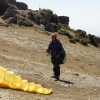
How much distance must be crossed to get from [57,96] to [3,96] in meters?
2.10

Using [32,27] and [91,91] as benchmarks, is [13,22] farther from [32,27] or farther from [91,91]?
[91,91]

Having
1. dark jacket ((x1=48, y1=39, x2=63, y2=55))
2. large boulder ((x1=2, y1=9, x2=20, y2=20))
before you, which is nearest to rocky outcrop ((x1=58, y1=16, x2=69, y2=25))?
large boulder ((x1=2, y1=9, x2=20, y2=20))

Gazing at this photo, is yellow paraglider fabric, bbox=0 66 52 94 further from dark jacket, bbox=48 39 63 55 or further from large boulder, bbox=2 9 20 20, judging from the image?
large boulder, bbox=2 9 20 20

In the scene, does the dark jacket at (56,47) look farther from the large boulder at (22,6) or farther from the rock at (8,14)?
the large boulder at (22,6)

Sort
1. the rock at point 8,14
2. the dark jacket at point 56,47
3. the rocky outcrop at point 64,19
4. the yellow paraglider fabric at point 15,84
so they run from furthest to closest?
the rocky outcrop at point 64,19 → the rock at point 8,14 → the dark jacket at point 56,47 → the yellow paraglider fabric at point 15,84

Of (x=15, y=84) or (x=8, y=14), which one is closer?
(x=15, y=84)

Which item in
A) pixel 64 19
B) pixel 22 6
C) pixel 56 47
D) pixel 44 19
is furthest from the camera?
pixel 22 6

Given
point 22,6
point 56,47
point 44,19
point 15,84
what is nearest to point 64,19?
point 22,6

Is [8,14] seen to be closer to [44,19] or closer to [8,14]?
[8,14]

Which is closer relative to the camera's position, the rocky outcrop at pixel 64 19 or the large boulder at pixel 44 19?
the large boulder at pixel 44 19

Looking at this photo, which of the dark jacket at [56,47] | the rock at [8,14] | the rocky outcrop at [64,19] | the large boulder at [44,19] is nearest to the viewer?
the dark jacket at [56,47]

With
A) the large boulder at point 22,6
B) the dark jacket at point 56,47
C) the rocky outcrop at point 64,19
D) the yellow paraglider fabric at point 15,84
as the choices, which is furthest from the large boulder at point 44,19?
the yellow paraglider fabric at point 15,84

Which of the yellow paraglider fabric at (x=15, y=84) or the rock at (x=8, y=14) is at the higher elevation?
the rock at (x=8, y=14)

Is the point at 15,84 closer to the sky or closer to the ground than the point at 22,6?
closer to the ground
